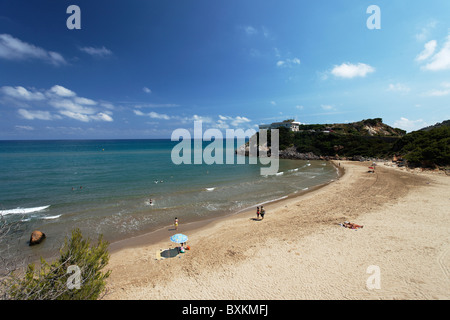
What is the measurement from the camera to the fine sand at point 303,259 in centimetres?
826

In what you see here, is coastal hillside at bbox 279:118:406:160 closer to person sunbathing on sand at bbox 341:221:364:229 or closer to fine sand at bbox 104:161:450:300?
fine sand at bbox 104:161:450:300

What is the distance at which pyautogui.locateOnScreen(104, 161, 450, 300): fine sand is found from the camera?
826 centimetres

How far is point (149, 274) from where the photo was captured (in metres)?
9.90

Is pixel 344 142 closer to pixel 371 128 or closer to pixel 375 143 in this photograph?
pixel 375 143

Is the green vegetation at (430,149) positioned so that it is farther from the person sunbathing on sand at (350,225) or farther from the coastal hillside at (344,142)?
the person sunbathing on sand at (350,225)

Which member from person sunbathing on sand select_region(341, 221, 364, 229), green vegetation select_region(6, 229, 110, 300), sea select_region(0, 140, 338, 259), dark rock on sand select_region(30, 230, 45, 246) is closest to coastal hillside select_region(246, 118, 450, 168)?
sea select_region(0, 140, 338, 259)

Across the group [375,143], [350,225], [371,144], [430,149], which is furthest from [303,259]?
[375,143]

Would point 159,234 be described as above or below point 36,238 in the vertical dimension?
below

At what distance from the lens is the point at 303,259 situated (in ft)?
34.2

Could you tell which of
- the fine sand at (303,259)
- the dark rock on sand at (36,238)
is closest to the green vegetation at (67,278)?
the fine sand at (303,259)

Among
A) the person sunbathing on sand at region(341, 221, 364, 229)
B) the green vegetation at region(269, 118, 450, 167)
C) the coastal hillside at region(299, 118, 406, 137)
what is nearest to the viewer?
the person sunbathing on sand at region(341, 221, 364, 229)

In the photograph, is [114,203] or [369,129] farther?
[369,129]
